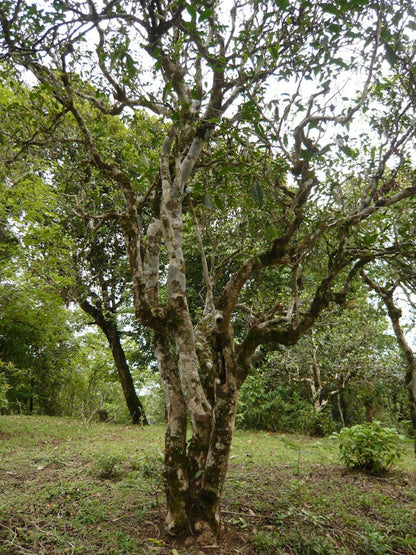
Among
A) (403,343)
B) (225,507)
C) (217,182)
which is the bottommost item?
(225,507)

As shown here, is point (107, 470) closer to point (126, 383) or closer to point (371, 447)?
point (371, 447)

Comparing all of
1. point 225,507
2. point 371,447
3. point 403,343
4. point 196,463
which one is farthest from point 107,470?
point 403,343

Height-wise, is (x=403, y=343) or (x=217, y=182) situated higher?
(x=217, y=182)

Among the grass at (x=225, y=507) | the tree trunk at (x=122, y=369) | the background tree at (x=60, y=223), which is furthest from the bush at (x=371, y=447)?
the tree trunk at (x=122, y=369)

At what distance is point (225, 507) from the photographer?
4.07m

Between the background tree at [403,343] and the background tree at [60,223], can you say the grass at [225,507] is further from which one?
the background tree at [60,223]

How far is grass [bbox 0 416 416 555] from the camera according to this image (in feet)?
10.8

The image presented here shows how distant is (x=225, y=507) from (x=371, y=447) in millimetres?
2782

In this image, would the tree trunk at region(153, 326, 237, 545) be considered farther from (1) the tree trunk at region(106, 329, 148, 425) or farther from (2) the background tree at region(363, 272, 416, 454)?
(1) the tree trunk at region(106, 329, 148, 425)

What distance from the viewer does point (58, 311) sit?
1188 centimetres

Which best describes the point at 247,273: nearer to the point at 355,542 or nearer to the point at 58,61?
the point at 355,542

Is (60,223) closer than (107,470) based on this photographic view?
No

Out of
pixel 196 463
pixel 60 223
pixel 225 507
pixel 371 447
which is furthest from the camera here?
pixel 60 223

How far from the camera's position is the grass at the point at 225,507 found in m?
3.29
